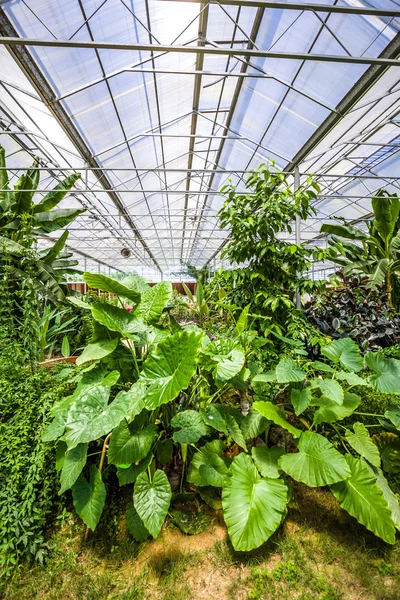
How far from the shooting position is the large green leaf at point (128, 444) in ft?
5.56

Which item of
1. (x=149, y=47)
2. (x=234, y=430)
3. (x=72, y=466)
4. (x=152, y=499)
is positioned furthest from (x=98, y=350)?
(x=149, y=47)

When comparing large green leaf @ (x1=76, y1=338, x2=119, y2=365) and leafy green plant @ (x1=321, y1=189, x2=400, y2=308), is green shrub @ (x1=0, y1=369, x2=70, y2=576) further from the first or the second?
leafy green plant @ (x1=321, y1=189, x2=400, y2=308)

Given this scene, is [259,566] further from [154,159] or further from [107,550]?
[154,159]

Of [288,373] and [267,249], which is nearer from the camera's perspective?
[288,373]

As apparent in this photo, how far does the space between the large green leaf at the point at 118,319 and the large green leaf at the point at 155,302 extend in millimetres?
174

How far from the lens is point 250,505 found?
1657 millimetres

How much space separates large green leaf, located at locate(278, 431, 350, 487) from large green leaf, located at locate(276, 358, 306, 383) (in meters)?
0.33

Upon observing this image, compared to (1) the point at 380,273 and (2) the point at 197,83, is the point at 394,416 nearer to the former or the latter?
(1) the point at 380,273

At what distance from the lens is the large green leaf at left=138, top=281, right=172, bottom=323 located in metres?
2.30

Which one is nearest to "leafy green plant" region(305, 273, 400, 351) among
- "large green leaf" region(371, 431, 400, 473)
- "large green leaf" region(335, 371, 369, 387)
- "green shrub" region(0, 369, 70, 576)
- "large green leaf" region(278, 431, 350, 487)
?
"large green leaf" region(371, 431, 400, 473)

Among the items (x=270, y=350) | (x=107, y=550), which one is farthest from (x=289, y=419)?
(x=107, y=550)

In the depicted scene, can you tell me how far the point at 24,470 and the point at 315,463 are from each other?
5.54 ft

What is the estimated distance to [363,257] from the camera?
452 cm

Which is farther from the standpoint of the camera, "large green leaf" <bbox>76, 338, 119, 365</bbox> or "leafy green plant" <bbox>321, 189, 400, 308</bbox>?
"leafy green plant" <bbox>321, 189, 400, 308</bbox>
